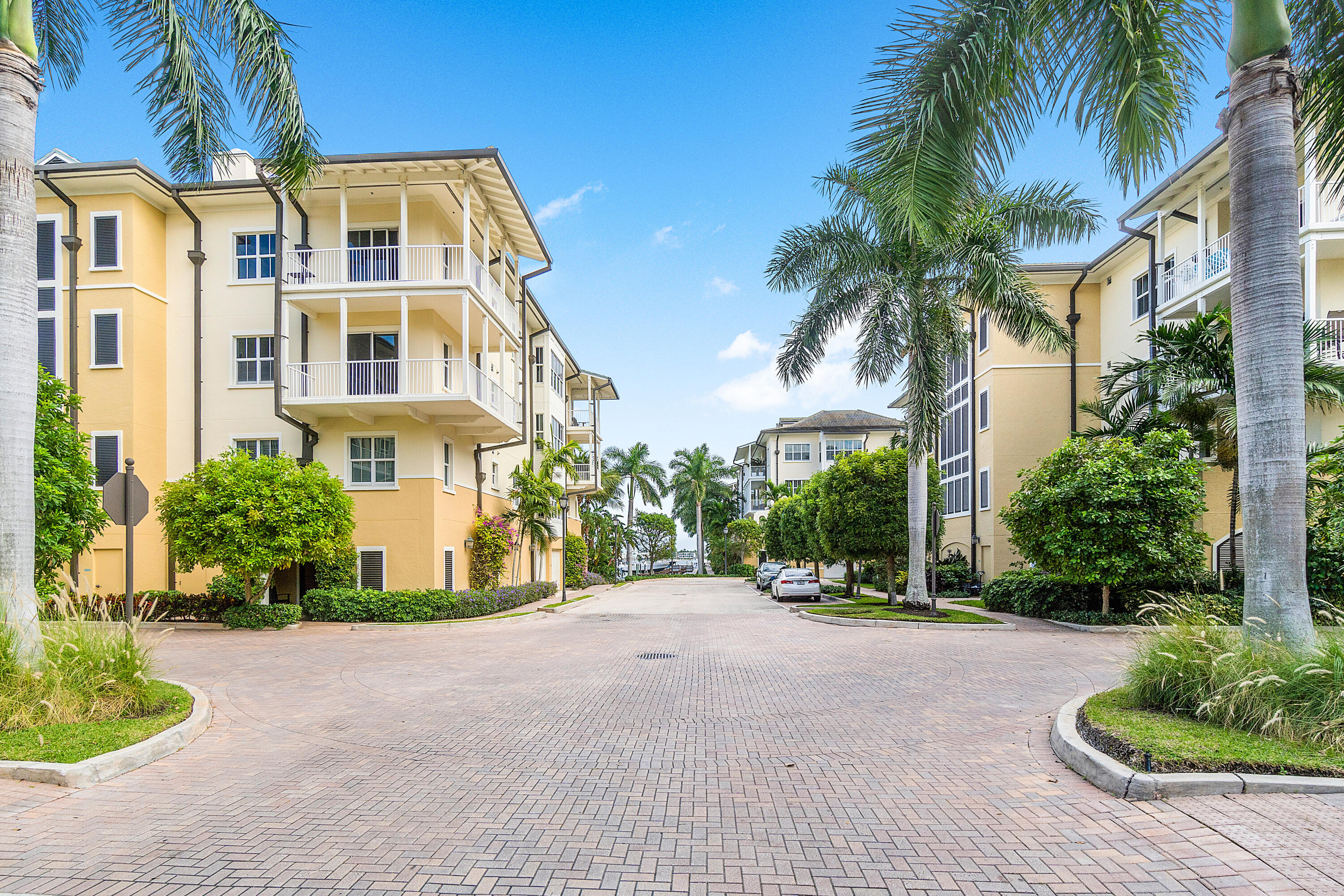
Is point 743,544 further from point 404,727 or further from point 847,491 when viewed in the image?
point 404,727

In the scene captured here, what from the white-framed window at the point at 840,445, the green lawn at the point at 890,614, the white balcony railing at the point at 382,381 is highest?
the white balcony railing at the point at 382,381

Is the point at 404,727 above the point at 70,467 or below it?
below

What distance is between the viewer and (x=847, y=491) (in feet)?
81.1

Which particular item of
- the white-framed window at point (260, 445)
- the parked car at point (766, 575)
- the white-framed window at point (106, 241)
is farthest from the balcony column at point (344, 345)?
the parked car at point (766, 575)

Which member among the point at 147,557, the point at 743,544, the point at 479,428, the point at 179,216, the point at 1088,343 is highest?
the point at 179,216

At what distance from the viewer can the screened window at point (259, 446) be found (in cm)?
2212

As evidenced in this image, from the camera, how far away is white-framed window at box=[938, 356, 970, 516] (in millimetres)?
34281

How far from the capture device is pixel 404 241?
829 inches

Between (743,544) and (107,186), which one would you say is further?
(743,544)

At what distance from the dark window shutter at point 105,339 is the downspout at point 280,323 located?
4179 millimetres

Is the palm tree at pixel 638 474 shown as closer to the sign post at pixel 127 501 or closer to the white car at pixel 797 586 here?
the white car at pixel 797 586

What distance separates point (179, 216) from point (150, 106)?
552 inches

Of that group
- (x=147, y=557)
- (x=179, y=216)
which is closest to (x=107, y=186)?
(x=179, y=216)

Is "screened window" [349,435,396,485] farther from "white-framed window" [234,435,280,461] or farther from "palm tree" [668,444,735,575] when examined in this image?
"palm tree" [668,444,735,575]
